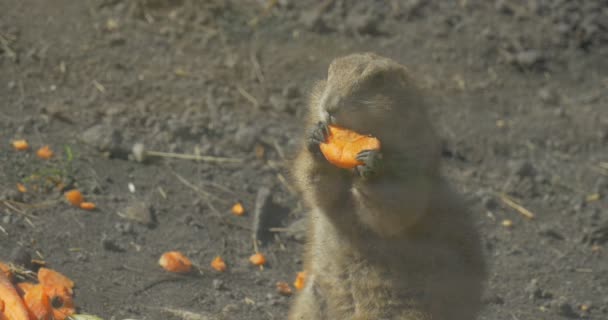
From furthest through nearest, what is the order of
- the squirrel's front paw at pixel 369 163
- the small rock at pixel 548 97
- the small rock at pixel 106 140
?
the small rock at pixel 548 97 < the small rock at pixel 106 140 < the squirrel's front paw at pixel 369 163

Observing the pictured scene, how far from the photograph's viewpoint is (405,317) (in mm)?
3902

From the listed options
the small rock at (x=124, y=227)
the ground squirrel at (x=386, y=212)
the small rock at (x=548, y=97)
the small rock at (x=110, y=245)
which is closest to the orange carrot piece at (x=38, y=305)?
the small rock at (x=110, y=245)

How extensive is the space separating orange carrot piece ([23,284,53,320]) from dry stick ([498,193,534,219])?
10.9 ft

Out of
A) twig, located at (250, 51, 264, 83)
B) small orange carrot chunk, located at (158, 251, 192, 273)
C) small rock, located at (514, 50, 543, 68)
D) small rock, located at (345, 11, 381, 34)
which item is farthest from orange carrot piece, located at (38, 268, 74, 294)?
small rock, located at (514, 50, 543, 68)

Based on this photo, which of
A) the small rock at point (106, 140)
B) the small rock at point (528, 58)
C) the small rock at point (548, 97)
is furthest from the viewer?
the small rock at point (528, 58)

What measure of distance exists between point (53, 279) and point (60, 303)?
0.18 meters

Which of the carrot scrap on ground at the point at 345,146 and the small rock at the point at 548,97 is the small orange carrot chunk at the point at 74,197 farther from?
the small rock at the point at 548,97

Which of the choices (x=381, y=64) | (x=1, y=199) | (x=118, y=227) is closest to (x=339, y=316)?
(x=381, y=64)

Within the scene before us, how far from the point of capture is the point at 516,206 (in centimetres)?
618

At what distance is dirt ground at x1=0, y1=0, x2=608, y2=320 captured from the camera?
16.3 feet

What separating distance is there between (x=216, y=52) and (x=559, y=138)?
9.32ft

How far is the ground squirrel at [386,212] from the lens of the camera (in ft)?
12.6

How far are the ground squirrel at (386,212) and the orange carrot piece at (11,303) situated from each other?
1.30 m

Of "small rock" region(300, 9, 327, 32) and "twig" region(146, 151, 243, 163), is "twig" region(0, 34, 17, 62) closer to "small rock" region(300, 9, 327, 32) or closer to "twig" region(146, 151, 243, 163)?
"twig" region(146, 151, 243, 163)
